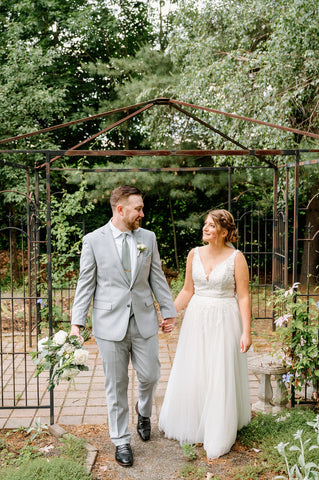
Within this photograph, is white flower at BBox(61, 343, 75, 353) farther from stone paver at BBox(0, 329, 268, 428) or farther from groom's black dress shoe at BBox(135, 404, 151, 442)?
stone paver at BBox(0, 329, 268, 428)

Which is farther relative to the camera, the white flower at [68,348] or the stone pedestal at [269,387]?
the stone pedestal at [269,387]

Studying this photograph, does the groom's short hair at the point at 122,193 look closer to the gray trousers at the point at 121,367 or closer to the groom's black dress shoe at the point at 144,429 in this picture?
the gray trousers at the point at 121,367

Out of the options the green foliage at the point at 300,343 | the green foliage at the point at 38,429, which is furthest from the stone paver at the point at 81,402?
the green foliage at the point at 300,343

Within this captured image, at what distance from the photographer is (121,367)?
3.16 metres

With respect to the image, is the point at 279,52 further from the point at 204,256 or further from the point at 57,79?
the point at 57,79

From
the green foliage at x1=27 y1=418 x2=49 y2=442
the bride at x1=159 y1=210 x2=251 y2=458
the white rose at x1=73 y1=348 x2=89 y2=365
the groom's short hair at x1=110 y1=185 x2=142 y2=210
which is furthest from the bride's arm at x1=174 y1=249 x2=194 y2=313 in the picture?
the green foliage at x1=27 y1=418 x2=49 y2=442

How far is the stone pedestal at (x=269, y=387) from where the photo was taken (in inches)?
152

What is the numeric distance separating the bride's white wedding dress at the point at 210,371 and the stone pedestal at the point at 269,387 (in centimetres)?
49

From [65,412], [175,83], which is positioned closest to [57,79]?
[175,83]

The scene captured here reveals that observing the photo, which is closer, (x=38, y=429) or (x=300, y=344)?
(x=38, y=429)

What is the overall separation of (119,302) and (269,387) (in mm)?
1750

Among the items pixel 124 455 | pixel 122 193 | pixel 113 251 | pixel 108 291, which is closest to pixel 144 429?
pixel 124 455

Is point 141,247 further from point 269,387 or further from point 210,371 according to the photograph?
point 269,387

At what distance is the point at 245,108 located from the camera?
742cm
